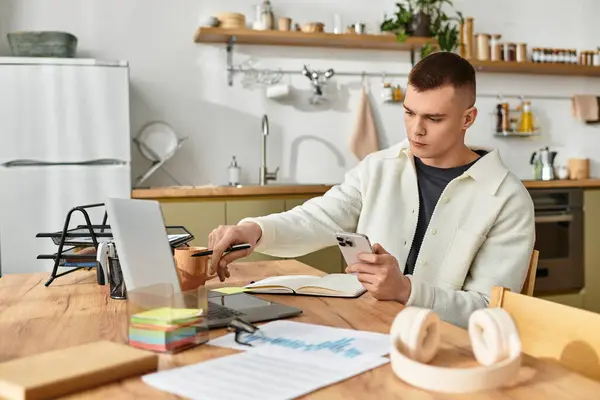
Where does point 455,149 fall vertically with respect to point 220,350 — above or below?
above

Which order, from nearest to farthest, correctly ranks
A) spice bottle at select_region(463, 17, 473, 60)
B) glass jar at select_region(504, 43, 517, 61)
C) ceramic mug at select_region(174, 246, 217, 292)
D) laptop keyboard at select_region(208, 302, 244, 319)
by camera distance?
laptop keyboard at select_region(208, 302, 244, 319) < ceramic mug at select_region(174, 246, 217, 292) < spice bottle at select_region(463, 17, 473, 60) < glass jar at select_region(504, 43, 517, 61)

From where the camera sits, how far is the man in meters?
1.74

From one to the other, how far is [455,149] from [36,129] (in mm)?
2476

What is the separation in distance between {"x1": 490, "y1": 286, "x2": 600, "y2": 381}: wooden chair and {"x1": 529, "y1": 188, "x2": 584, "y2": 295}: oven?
10.9 feet

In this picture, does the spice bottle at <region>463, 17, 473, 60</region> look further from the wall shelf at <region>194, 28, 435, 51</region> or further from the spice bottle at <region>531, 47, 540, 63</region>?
the spice bottle at <region>531, 47, 540, 63</region>

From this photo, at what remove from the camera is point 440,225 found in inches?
75.6

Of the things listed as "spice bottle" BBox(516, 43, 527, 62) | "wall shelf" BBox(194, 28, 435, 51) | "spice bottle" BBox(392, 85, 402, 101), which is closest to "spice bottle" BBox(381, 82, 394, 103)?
"spice bottle" BBox(392, 85, 402, 101)

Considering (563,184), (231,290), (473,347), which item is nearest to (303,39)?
(563,184)

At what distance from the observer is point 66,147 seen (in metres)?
3.64

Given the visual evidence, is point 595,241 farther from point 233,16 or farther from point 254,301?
point 254,301

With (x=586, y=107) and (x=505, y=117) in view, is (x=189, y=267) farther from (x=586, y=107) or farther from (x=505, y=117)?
(x=586, y=107)

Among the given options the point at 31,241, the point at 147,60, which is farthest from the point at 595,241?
the point at 31,241

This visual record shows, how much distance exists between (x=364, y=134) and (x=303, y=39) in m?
0.77

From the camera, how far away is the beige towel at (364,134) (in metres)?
4.58
